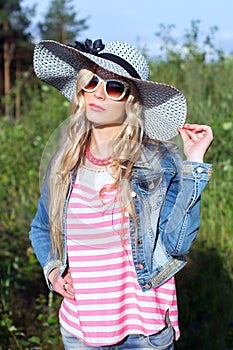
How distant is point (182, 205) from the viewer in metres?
1.93

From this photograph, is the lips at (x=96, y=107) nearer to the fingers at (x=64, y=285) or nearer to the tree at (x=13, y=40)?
the fingers at (x=64, y=285)

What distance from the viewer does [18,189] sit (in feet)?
19.5

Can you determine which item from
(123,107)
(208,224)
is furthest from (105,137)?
(208,224)

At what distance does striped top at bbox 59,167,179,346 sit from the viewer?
2.03m

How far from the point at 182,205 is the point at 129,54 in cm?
53

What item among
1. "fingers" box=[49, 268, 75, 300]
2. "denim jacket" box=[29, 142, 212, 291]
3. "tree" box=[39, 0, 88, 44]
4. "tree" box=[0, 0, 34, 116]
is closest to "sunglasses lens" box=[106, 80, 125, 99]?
"denim jacket" box=[29, 142, 212, 291]

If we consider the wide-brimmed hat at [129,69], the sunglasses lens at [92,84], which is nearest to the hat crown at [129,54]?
the wide-brimmed hat at [129,69]

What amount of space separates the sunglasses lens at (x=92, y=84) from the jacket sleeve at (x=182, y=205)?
362 mm

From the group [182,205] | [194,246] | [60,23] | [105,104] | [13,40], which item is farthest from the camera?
[60,23]

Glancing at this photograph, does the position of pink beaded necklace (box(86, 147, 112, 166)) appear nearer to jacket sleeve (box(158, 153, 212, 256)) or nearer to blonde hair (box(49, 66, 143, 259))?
blonde hair (box(49, 66, 143, 259))

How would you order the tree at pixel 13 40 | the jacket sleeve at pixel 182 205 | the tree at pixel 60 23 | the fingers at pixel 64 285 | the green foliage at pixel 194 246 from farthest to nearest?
the tree at pixel 60 23 → the tree at pixel 13 40 → the green foliage at pixel 194 246 → the fingers at pixel 64 285 → the jacket sleeve at pixel 182 205

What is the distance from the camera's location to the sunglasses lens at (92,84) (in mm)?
2068

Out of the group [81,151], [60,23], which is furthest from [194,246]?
[60,23]

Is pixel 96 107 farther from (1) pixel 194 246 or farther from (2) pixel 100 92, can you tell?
(1) pixel 194 246
